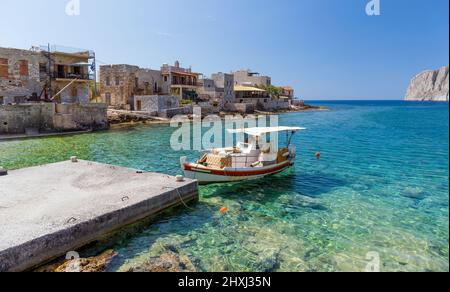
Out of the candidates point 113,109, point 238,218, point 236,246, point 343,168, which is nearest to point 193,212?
point 238,218

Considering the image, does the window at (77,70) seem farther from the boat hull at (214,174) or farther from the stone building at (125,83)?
the boat hull at (214,174)

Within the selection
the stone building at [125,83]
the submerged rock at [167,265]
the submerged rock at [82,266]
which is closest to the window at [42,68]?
the stone building at [125,83]

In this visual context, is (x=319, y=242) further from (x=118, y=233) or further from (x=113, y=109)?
(x=113, y=109)

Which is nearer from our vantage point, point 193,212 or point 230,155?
point 193,212

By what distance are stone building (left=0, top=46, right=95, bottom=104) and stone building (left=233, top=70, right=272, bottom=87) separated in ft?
183

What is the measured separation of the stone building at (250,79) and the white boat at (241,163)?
7618cm

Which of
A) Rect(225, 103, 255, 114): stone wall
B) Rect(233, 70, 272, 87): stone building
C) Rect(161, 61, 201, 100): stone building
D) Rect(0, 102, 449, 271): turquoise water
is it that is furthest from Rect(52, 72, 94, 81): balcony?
Rect(233, 70, 272, 87): stone building

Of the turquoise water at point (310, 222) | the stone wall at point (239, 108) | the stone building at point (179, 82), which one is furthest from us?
the stone wall at point (239, 108)

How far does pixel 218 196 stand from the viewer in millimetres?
12266

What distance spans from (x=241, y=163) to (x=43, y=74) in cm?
3577

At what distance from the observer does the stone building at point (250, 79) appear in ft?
305

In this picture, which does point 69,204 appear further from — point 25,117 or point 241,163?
→ point 25,117

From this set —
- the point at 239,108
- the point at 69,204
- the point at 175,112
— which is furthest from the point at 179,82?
the point at 69,204
